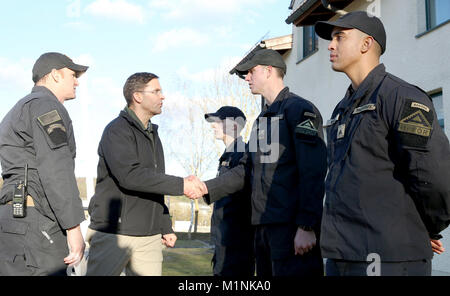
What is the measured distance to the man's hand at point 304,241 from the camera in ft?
11.2

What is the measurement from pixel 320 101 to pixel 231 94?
1576 centimetres

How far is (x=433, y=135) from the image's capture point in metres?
2.40

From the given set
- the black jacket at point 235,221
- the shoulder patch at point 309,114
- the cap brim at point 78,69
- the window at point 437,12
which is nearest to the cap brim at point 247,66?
the shoulder patch at point 309,114

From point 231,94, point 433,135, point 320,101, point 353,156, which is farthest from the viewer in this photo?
point 231,94

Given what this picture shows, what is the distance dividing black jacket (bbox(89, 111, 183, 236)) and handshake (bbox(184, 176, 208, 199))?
140 millimetres

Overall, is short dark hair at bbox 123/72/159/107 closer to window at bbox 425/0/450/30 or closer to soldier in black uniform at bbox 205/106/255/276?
soldier in black uniform at bbox 205/106/255/276

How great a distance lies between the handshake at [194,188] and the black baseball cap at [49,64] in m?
1.61

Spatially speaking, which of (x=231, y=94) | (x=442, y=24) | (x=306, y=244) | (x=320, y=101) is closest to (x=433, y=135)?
(x=306, y=244)

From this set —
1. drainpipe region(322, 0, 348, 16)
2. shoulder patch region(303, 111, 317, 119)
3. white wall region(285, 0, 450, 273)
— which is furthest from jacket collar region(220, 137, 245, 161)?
drainpipe region(322, 0, 348, 16)

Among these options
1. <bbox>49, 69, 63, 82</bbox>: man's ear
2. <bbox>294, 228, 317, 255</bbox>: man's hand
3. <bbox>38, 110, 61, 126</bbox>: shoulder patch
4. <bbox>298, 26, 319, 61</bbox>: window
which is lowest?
<bbox>294, 228, 317, 255</bbox>: man's hand

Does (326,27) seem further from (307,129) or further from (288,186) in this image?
(288,186)

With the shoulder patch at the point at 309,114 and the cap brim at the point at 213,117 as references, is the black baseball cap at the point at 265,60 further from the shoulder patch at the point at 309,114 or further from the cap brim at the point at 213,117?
the cap brim at the point at 213,117

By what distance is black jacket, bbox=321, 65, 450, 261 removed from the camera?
2393 millimetres
